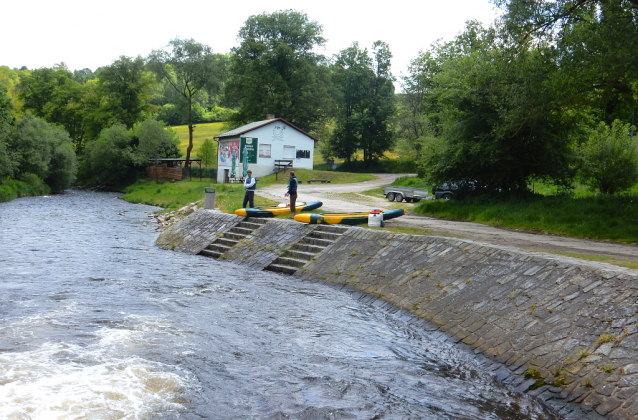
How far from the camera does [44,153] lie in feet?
162

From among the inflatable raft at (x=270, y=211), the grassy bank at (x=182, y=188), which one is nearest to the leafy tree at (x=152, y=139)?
the grassy bank at (x=182, y=188)

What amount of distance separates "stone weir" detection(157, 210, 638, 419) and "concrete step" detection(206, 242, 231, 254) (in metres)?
3.28

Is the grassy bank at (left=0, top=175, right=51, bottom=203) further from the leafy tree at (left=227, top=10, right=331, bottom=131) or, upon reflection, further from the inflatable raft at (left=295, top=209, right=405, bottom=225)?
the inflatable raft at (left=295, top=209, right=405, bottom=225)

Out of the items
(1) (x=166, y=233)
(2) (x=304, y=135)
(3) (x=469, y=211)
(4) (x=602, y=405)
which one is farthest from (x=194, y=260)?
(2) (x=304, y=135)

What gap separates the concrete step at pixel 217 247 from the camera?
2055 centimetres

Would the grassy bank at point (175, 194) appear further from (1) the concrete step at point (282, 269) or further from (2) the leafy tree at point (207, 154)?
(1) the concrete step at point (282, 269)

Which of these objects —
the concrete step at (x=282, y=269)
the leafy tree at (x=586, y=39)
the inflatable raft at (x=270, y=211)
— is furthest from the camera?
the inflatable raft at (x=270, y=211)

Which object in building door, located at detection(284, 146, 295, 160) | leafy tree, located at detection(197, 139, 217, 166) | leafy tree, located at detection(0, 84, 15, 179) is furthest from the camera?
leafy tree, located at detection(197, 139, 217, 166)

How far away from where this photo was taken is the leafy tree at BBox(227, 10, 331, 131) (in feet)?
209

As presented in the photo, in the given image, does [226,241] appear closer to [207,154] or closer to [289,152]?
[289,152]

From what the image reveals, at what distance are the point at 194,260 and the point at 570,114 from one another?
15800 millimetres

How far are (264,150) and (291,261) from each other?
39.3m

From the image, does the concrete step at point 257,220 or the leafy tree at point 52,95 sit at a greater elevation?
the leafy tree at point 52,95

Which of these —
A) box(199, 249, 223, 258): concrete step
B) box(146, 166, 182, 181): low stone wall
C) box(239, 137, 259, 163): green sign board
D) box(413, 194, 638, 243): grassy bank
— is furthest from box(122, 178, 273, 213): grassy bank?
box(413, 194, 638, 243): grassy bank
